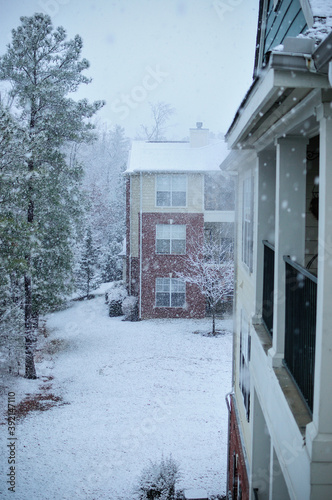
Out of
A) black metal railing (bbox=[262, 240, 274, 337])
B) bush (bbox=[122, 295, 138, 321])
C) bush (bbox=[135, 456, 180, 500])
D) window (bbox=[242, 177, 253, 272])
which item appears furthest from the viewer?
bush (bbox=[122, 295, 138, 321])

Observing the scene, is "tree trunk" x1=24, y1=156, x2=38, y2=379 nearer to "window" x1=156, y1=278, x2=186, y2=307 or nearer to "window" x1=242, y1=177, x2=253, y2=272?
"window" x1=156, y1=278, x2=186, y2=307

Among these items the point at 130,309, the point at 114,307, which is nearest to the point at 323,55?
the point at 130,309

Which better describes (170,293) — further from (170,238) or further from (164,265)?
(170,238)

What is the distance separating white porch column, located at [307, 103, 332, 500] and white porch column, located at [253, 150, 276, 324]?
252 cm

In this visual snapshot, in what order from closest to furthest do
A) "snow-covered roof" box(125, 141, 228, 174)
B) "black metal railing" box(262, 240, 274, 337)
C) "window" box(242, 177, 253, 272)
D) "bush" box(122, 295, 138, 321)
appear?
"black metal railing" box(262, 240, 274, 337), "window" box(242, 177, 253, 272), "snow-covered roof" box(125, 141, 228, 174), "bush" box(122, 295, 138, 321)

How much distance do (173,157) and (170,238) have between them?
4374 millimetres

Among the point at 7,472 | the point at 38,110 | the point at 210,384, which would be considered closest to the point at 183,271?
the point at 210,384

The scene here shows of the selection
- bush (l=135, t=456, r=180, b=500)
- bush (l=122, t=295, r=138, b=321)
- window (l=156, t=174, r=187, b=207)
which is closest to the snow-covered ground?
bush (l=135, t=456, r=180, b=500)

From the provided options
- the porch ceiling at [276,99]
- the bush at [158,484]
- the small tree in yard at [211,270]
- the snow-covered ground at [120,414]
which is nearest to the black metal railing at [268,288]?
the porch ceiling at [276,99]

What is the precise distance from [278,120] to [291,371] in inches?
71.2

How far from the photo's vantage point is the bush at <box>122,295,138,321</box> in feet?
68.2

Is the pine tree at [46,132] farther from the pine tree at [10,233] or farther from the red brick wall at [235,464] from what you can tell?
the red brick wall at [235,464]

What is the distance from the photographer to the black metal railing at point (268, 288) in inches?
164

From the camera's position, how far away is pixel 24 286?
1474cm
